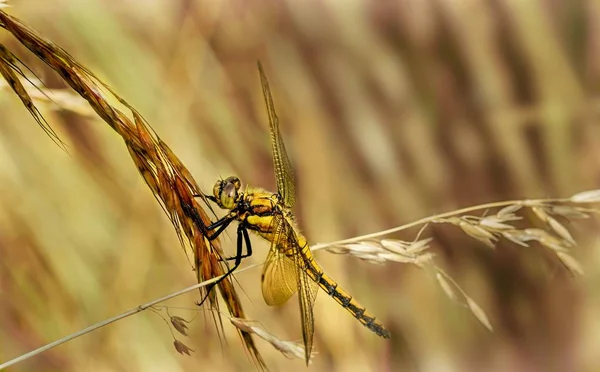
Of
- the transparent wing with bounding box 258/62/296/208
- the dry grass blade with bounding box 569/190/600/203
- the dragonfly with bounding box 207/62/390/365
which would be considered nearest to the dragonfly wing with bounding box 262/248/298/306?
Result: the dragonfly with bounding box 207/62/390/365

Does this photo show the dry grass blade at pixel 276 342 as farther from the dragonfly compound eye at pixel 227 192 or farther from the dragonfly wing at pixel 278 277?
the dragonfly compound eye at pixel 227 192

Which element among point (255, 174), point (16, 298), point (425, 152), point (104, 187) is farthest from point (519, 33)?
point (16, 298)

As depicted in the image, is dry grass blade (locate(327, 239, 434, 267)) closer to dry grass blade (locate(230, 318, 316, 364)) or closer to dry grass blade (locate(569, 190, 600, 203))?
dry grass blade (locate(230, 318, 316, 364))

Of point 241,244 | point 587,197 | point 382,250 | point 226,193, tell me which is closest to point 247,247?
point 241,244

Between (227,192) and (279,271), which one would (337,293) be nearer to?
(279,271)

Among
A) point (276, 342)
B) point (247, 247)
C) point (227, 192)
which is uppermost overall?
point (227, 192)
